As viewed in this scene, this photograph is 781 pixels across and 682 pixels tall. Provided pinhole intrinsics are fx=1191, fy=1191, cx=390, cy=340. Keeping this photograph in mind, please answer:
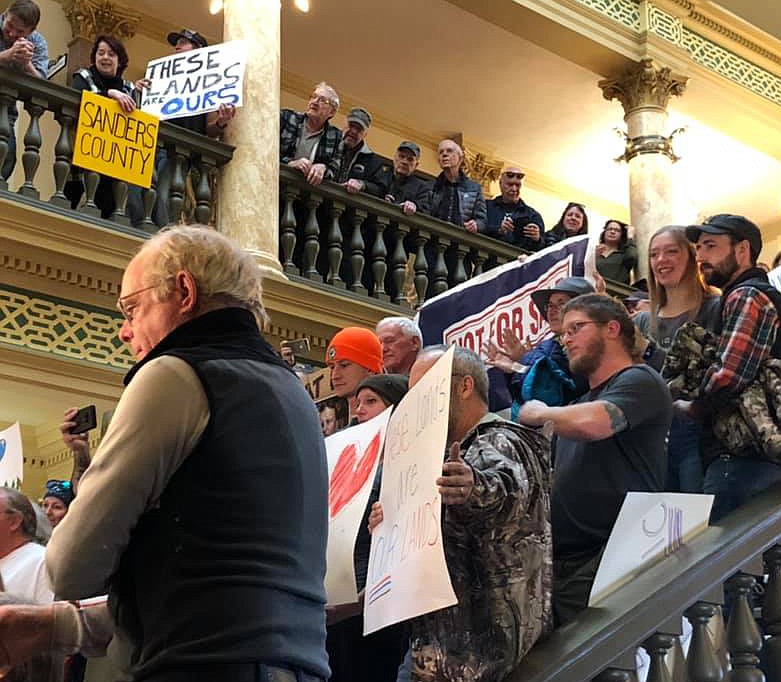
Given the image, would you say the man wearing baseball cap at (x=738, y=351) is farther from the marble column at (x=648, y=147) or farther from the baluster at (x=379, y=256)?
the marble column at (x=648, y=147)

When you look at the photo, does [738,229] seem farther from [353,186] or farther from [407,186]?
[407,186]

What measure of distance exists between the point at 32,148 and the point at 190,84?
3.40 feet

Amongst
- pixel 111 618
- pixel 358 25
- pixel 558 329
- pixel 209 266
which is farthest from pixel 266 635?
pixel 358 25

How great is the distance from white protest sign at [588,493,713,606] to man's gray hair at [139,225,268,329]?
102cm

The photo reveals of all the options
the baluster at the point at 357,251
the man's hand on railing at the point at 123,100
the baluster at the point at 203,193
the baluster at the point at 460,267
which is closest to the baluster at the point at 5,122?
the man's hand on railing at the point at 123,100

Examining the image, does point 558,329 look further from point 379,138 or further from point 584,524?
point 379,138

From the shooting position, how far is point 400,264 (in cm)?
877

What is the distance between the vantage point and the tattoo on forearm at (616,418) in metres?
2.85

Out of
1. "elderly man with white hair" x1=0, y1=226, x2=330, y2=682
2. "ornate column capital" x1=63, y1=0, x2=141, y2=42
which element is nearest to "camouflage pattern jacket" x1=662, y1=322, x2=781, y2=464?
"elderly man with white hair" x1=0, y1=226, x2=330, y2=682

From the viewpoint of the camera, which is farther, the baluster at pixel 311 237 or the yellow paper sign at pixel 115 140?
the baluster at pixel 311 237

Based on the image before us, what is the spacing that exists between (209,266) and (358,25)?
32.2ft

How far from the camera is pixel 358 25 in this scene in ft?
37.2

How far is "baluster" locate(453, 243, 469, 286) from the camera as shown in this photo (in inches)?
361

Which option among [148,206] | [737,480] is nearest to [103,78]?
[148,206]
